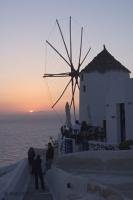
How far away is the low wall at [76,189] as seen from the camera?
1423cm

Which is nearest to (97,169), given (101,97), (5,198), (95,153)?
(95,153)

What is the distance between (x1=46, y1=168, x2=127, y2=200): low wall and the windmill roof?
14.7 m

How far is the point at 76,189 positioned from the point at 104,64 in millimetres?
19871

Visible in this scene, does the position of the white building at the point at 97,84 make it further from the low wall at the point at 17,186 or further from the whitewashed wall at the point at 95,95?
the low wall at the point at 17,186

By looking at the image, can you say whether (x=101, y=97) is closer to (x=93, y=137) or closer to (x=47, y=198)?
(x=93, y=137)

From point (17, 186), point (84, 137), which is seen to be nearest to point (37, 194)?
point (17, 186)

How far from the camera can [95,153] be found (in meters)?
21.9

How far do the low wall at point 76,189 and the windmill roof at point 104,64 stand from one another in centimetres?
1474

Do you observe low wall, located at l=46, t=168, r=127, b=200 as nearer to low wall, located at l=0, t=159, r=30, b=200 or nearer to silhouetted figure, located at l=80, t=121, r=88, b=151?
low wall, located at l=0, t=159, r=30, b=200

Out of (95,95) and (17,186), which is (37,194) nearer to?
(17,186)

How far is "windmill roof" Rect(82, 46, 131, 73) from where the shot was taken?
35.9m

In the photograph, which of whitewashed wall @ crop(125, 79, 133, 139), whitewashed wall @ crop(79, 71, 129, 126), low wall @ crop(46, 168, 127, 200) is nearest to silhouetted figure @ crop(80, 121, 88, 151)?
whitewashed wall @ crop(125, 79, 133, 139)

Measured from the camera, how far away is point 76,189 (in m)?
17.1

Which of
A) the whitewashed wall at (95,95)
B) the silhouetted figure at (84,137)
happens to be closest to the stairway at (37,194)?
the silhouetted figure at (84,137)
